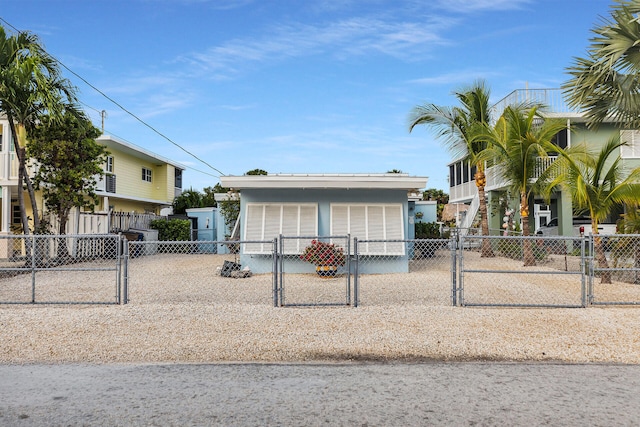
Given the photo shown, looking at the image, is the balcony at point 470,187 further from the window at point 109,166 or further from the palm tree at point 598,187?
the window at point 109,166

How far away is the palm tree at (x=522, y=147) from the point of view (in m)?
15.4

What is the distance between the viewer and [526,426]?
415 centimetres

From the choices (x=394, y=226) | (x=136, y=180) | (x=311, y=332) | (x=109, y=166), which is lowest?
(x=311, y=332)

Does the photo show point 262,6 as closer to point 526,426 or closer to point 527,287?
point 527,287

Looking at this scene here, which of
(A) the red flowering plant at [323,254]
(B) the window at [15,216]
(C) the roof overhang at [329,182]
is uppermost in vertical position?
(C) the roof overhang at [329,182]

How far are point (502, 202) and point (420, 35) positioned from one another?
12027mm

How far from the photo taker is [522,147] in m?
15.5

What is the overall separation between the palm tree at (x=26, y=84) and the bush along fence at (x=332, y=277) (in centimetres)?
393

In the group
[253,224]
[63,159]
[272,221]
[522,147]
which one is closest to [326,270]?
[272,221]

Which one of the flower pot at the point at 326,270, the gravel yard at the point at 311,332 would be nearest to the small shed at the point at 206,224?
the flower pot at the point at 326,270

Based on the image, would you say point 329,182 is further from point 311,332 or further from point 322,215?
point 311,332

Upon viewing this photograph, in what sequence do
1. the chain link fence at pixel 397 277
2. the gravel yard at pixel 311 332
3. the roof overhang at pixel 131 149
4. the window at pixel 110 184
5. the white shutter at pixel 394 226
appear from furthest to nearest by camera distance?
the window at pixel 110 184 < the roof overhang at pixel 131 149 < the white shutter at pixel 394 226 < the chain link fence at pixel 397 277 < the gravel yard at pixel 311 332

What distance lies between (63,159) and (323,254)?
9.74 meters

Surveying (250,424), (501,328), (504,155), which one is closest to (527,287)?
(501,328)
